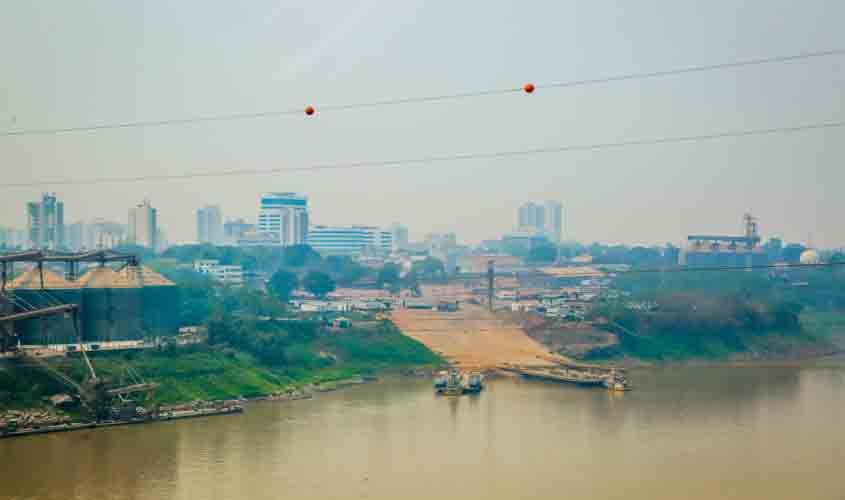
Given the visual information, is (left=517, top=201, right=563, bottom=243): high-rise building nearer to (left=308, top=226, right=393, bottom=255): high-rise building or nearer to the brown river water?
(left=308, top=226, right=393, bottom=255): high-rise building

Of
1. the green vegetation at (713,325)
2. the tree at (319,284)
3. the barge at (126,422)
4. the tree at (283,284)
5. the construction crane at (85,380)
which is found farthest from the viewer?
the tree at (283,284)

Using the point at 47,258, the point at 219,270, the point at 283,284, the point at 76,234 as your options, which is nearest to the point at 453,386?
the point at 47,258

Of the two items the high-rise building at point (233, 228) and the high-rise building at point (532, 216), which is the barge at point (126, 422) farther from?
the high-rise building at point (532, 216)

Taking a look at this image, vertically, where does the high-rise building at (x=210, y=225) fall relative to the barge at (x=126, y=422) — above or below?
above

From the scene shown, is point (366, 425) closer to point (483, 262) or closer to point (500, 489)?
point (500, 489)

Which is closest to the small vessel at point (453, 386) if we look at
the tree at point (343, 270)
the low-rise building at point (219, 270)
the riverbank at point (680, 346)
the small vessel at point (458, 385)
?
the small vessel at point (458, 385)

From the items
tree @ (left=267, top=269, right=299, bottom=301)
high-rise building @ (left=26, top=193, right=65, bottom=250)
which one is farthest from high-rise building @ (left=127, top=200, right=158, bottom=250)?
tree @ (left=267, top=269, right=299, bottom=301)

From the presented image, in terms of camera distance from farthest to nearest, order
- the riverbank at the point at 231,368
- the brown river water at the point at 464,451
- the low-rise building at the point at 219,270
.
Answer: the low-rise building at the point at 219,270 → the riverbank at the point at 231,368 → the brown river water at the point at 464,451
